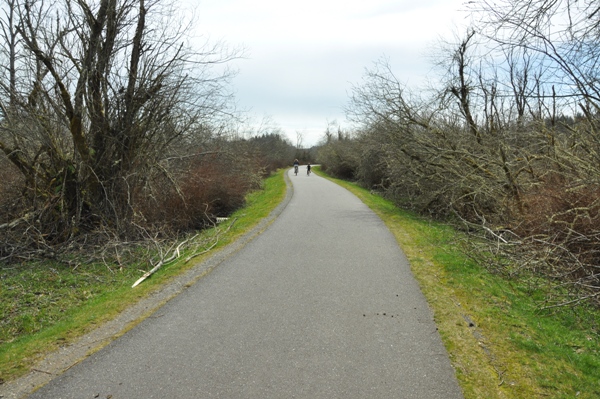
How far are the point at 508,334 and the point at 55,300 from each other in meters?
6.90

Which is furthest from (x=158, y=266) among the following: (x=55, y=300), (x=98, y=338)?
(x=98, y=338)

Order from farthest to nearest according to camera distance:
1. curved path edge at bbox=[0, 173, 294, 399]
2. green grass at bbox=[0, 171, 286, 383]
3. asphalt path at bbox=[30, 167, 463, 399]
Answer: green grass at bbox=[0, 171, 286, 383]
curved path edge at bbox=[0, 173, 294, 399]
asphalt path at bbox=[30, 167, 463, 399]

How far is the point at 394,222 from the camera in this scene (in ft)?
45.1

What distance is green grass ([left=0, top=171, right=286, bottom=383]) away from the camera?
15.4 ft

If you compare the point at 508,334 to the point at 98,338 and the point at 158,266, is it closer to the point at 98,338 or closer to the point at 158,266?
the point at 98,338

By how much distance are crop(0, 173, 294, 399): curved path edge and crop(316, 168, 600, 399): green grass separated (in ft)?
12.7

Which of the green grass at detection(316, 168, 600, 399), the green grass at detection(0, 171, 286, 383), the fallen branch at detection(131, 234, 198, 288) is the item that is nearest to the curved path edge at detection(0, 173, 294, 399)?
the green grass at detection(0, 171, 286, 383)

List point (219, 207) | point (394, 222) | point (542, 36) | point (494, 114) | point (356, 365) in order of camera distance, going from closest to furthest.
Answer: point (356, 365) < point (542, 36) < point (394, 222) < point (494, 114) < point (219, 207)

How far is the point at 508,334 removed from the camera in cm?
503

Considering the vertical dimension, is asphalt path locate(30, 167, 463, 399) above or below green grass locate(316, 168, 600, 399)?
above

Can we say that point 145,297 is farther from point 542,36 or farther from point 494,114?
point 494,114

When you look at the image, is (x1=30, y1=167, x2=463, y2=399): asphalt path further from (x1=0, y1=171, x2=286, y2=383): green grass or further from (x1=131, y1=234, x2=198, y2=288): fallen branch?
(x1=131, y1=234, x2=198, y2=288): fallen branch

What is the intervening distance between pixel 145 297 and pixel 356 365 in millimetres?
3626

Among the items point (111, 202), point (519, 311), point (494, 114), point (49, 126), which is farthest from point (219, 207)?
point (519, 311)
